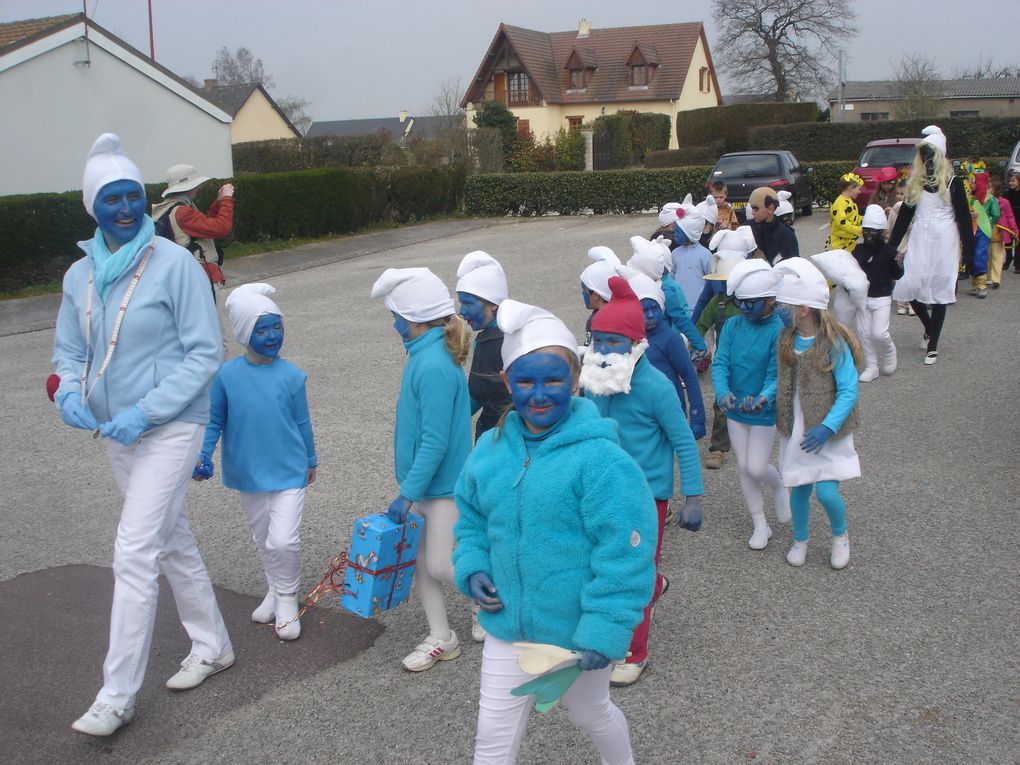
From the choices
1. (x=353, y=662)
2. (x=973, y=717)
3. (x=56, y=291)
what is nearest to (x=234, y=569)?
(x=353, y=662)

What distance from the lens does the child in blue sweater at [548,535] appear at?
269cm

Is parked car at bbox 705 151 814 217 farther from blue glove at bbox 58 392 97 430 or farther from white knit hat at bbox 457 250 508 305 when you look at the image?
blue glove at bbox 58 392 97 430

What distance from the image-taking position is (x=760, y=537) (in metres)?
5.41

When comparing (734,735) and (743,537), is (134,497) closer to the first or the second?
(734,735)

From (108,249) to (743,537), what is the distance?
3569 mm

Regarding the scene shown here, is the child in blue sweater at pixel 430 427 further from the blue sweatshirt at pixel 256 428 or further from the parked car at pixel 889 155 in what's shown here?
the parked car at pixel 889 155

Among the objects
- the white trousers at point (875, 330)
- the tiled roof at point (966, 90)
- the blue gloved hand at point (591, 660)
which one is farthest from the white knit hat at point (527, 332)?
the tiled roof at point (966, 90)

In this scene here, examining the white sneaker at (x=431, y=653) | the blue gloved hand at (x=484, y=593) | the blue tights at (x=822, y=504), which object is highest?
the blue gloved hand at (x=484, y=593)

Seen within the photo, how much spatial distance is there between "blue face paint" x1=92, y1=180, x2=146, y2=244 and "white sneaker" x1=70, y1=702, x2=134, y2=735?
171cm

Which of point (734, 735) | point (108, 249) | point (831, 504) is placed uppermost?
point (108, 249)

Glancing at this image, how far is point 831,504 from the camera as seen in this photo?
4902mm

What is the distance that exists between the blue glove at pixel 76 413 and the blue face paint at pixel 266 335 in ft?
2.63

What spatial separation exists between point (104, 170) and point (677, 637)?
3.00 meters

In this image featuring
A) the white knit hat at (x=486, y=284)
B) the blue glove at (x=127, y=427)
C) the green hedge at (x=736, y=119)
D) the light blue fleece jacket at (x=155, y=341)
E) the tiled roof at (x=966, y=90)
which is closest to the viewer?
the blue glove at (x=127, y=427)
